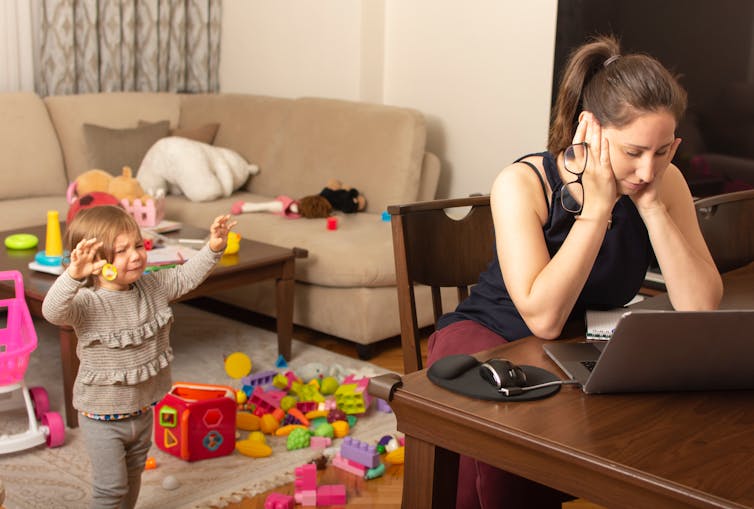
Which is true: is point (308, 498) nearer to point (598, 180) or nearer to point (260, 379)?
point (260, 379)

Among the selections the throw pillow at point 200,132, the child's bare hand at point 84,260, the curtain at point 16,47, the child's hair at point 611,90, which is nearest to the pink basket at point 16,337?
the child's bare hand at point 84,260

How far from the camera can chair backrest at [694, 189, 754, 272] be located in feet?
6.56

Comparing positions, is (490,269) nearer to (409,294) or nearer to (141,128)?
(409,294)

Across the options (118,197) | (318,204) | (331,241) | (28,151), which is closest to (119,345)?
(331,241)

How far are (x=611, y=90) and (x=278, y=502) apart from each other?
1.32m

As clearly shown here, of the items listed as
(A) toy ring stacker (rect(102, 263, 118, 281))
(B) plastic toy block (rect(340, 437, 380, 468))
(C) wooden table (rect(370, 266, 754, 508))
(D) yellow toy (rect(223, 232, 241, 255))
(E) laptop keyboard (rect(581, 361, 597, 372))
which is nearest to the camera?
(C) wooden table (rect(370, 266, 754, 508))

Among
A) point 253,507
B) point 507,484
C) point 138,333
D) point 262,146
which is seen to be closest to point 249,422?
point 253,507

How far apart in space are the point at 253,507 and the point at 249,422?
48 cm

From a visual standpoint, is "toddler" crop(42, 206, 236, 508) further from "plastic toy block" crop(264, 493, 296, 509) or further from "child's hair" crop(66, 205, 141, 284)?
"plastic toy block" crop(264, 493, 296, 509)

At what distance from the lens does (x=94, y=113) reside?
4613 millimetres

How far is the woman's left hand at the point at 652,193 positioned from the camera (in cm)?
151

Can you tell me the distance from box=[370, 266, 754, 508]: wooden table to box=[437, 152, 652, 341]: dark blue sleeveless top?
0.36m

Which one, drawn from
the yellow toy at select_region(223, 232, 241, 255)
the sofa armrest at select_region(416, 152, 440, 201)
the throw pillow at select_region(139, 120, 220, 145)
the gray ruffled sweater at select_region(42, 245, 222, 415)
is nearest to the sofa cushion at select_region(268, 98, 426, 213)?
the sofa armrest at select_region(416, 152, 440, 201)

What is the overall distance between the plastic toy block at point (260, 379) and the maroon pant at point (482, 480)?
1.43 metres
